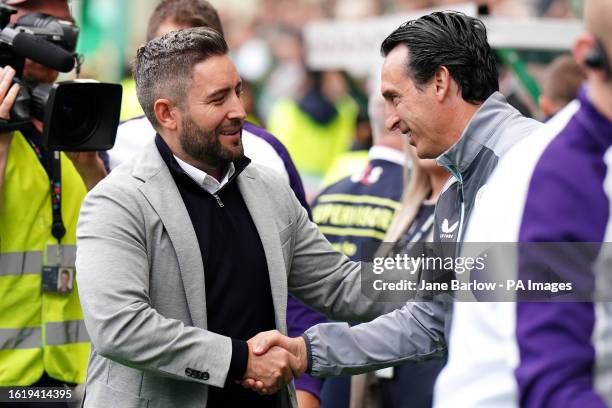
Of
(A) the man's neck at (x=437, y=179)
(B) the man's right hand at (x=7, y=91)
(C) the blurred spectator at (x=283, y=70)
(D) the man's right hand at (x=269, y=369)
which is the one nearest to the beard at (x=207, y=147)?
(D) the man's right hand at (x=269, y=369)

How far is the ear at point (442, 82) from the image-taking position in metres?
3.58

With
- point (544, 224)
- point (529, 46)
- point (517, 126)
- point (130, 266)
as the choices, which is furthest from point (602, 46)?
point (529, 46)

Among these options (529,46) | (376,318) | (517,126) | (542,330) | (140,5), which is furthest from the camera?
(140,5)

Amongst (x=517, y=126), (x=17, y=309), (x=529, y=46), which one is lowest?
(x=17, y=309)

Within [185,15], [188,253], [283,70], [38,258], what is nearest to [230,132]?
[188,253]

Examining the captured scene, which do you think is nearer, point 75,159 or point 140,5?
point 75,159

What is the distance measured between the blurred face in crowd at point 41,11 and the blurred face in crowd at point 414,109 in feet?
5.03

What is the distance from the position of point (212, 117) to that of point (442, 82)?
0.72m

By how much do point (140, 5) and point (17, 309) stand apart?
1045 centimetres

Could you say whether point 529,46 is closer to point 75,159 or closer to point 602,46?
point 75,159

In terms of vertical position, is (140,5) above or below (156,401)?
above

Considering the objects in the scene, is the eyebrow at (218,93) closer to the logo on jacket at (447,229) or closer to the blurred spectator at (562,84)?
the logo on jacket at (447,229)

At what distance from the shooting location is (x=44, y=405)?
4.37 metres

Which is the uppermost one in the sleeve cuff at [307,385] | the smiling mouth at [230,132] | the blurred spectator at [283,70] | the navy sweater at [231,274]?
the blurred spectator at [283,70]
